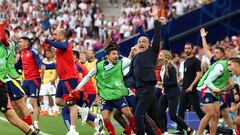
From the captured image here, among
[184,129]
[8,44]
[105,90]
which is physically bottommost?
[184,129]

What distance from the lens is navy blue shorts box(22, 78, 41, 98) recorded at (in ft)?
57.6

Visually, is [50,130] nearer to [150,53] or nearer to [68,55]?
[68,55]

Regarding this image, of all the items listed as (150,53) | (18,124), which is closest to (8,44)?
(18,124)

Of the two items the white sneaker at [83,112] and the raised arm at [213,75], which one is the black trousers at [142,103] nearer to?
the raised arm at [213,75]

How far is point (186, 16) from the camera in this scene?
31531 mm

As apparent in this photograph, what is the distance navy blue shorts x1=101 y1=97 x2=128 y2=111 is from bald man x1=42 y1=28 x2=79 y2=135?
730 mm

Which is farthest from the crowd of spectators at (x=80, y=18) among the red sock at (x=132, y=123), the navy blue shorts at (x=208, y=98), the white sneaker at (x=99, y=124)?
the navy blue shorts at (x=208, y=98)

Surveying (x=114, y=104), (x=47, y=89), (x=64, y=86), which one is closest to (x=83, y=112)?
(x=64, y=86)

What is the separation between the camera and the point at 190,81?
682 inches

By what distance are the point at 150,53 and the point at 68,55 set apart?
7.79 feet

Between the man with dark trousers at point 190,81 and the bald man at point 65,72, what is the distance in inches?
106

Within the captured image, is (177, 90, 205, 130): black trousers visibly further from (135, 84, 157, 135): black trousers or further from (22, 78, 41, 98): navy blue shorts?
(22, 78, 41, 98): navy blue shorts

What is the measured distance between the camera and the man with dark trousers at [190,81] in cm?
1696

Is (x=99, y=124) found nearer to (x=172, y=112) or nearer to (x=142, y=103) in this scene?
(x=172, y=112)
